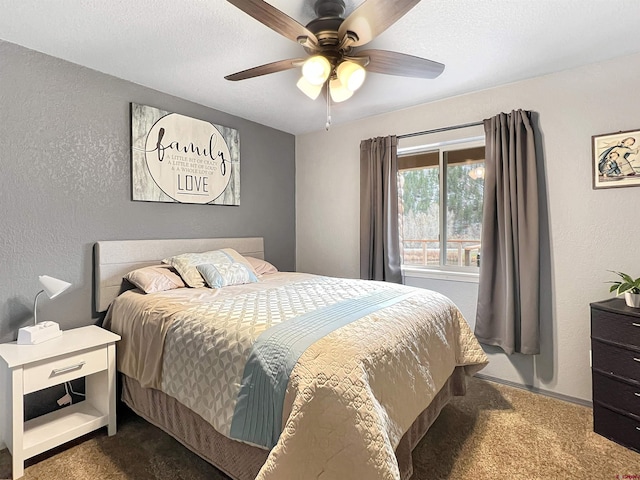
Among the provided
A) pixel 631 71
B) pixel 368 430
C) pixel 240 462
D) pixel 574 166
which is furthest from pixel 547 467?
pixel 631 71

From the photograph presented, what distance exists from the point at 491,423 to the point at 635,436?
73cm

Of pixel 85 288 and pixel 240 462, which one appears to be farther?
pixel 85 288

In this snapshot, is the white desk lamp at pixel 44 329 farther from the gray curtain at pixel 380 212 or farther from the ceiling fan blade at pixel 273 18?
the gray curtain at pixel 380 212

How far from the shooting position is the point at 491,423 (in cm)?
203

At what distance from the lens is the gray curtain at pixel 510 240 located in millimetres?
2369

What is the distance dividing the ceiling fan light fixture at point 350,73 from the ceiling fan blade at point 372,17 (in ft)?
0.40

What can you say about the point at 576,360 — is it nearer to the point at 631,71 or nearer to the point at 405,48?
the point at 631,71

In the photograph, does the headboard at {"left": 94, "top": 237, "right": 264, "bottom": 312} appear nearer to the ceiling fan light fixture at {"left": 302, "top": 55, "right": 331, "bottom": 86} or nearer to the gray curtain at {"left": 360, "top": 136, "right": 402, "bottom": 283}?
the gray curtain at {"left": 360, "top": 136, "right": 402, "bottom": 283}

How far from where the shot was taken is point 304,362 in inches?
46.8

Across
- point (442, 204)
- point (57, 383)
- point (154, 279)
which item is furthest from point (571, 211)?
point (57, 383)

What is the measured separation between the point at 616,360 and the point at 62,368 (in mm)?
3177

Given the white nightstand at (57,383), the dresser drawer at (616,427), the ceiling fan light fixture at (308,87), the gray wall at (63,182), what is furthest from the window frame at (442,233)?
the white nightstand at (57,383)

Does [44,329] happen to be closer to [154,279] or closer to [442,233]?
[154,279]

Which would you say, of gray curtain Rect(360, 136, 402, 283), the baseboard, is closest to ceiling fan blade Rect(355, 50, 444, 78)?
gray curtain Rect(360, 136, 402, 283)
